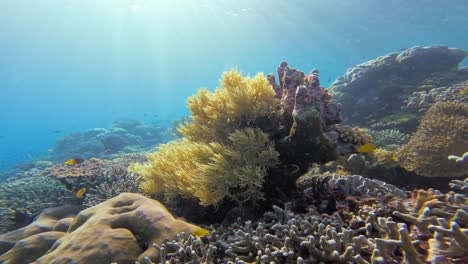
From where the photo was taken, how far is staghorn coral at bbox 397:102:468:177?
514 cm

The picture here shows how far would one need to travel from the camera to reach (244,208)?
4012 millimetres

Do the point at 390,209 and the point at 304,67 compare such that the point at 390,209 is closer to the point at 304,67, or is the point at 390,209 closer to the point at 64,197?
the point at 64,197

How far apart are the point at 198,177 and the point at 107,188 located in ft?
13.3

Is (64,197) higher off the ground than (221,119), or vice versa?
(221,119)

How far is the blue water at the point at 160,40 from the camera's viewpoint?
131 feet

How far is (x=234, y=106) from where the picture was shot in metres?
4.28

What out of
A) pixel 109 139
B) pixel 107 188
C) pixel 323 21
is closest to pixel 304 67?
pixel 323 21

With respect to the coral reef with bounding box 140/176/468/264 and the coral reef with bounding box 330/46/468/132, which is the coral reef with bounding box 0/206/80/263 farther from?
the coral reef with bounding box 330/46/468/132

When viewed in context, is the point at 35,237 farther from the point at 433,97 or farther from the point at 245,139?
the point at 433,97

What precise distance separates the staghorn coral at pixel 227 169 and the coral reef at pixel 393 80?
9733mm

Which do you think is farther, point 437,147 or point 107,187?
point 107,187

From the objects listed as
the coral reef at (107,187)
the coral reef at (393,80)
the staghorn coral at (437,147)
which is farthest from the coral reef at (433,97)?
the coral reef at (107,187)

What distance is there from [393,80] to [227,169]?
1259 centimetres

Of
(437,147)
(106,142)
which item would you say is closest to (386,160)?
(437,147)
